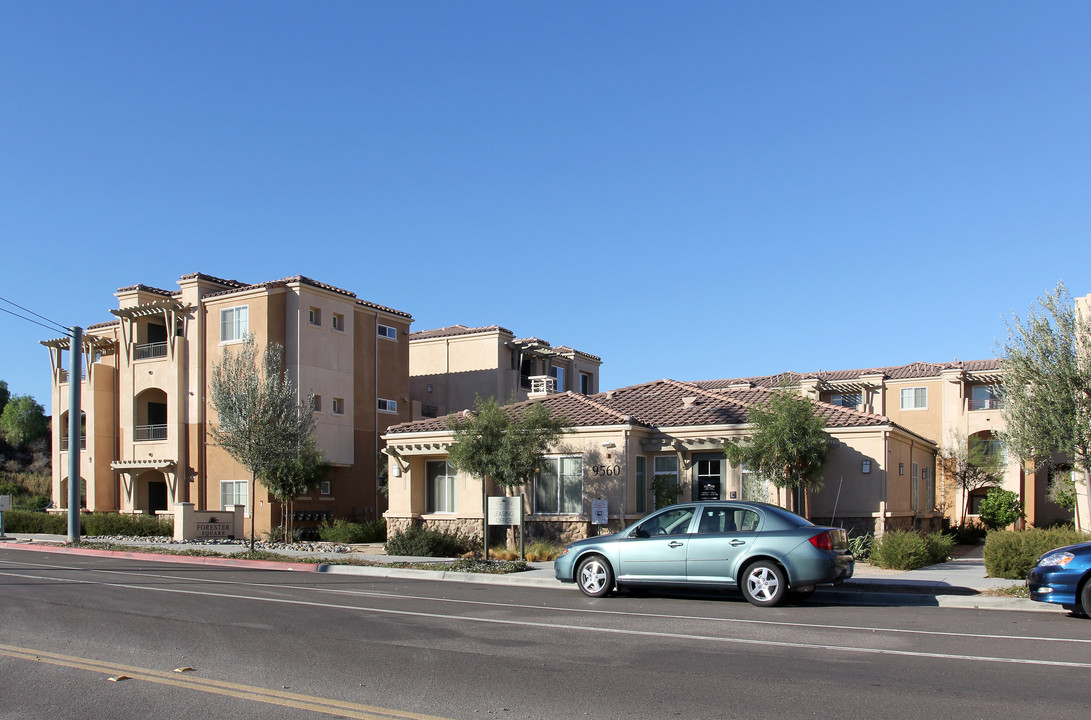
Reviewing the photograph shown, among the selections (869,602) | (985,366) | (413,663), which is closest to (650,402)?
(869,602)

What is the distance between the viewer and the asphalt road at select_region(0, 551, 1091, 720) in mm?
7422

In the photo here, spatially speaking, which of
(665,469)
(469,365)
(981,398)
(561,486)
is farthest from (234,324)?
(981,398)

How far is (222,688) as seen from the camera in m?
8.02

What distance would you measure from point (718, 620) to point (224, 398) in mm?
17444

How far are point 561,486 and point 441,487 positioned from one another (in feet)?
13.1

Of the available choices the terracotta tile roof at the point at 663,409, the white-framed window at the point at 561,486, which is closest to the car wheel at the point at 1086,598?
the terracotta tile roof at the point at 663,409

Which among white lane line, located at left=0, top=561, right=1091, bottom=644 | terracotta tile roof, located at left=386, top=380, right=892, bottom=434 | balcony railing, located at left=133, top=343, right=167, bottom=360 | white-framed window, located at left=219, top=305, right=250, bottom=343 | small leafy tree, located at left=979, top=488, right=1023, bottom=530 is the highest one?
white-framed window, located at left=219, top=305, right=250, bottom=343

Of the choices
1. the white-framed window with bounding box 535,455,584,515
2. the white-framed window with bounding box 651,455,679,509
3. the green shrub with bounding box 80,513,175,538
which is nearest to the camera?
the white-framed window with bounding box 535,455,584,515

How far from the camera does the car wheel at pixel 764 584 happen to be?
529 inches

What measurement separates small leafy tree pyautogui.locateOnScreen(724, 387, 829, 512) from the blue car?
8.95 metres

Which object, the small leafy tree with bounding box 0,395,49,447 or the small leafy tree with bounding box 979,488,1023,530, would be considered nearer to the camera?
the small leafy tree with bounding box 979,488,1023,530

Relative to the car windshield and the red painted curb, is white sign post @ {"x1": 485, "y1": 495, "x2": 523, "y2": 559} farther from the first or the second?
the car windshield

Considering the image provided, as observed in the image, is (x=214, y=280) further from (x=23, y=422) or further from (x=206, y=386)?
(x=23, y=422)

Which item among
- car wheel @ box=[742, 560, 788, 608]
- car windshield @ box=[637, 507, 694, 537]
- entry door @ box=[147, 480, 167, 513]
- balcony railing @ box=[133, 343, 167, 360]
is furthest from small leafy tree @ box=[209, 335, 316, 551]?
entry door @ box=[147, 480, 167, 513]
